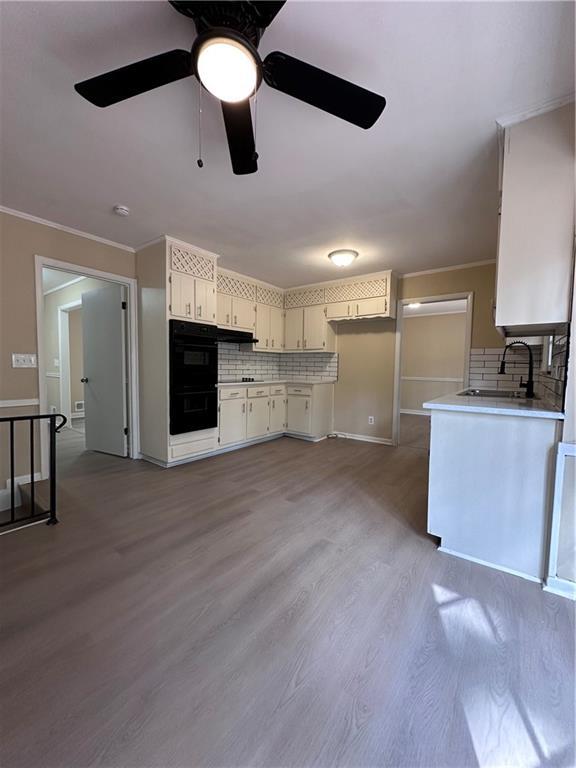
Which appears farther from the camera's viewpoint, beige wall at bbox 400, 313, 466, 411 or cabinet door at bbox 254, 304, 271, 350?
beige wall at bbox 400, 313, 466, 411

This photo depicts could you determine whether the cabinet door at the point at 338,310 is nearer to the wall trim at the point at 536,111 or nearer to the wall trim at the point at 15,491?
the wall trim at the point at 536,111

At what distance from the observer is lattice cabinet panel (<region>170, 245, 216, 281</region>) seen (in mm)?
3344

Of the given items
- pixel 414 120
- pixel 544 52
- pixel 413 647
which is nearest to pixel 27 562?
pixel 413 647

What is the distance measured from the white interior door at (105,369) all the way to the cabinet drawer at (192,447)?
0.77 m

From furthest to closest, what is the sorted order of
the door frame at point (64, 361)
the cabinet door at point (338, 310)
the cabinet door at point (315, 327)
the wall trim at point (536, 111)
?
the door frame at point (64, 361)
the cabinet door at point (315, 327)
the cabinet door at point (338, 310)
the wall trim at point (536, 111)

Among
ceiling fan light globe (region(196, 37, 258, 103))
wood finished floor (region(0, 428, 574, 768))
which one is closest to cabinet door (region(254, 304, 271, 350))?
wood finished floor (region(0, 428, 574, 768))

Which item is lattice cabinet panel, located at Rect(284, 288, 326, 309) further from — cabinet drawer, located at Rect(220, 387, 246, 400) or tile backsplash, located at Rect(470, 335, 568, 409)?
tile backsplash, located at Rect(470, 335, 568, 409)

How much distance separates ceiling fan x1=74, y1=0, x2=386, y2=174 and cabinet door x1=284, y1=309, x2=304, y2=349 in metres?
3.82

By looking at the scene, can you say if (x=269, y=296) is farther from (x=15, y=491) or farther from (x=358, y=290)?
(x=15, y=491)

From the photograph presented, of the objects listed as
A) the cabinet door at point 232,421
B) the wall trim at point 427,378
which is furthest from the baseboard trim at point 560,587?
the wall trim at point 427,378

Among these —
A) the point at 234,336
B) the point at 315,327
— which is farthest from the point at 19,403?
the point at 315,327

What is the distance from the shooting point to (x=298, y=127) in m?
1.73

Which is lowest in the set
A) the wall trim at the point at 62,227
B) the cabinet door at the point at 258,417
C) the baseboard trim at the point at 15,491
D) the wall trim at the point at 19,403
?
the baseboard trim at the point at 15,491

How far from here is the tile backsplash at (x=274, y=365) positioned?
4.77m
